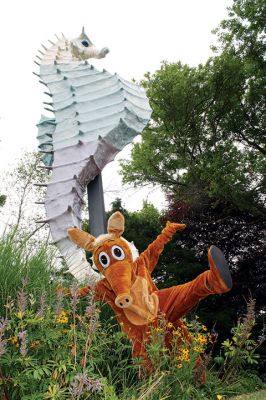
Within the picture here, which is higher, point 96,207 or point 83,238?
point 96,207

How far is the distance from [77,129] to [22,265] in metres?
2.48

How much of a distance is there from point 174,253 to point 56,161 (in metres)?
6.41

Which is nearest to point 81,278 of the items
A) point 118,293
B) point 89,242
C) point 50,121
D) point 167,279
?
point 89,242

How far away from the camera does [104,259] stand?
13.4ft

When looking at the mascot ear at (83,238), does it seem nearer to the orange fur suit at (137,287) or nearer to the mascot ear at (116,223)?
the orange fur suit at (137,287)

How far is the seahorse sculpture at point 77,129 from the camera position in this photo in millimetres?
5137

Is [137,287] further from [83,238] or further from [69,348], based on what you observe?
[69,348]

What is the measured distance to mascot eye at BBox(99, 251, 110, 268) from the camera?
4.06 m

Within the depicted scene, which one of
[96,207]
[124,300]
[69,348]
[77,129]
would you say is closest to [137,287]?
[124,300]

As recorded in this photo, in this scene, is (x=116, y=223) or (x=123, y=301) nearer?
(x=123, y=301)

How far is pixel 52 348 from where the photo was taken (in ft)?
9.43

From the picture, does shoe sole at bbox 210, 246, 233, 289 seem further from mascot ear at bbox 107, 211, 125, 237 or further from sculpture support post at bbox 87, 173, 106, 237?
sculpture support post at bbox 87, 173, 106, 237

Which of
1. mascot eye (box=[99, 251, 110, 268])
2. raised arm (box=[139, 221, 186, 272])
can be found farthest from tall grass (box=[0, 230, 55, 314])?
raised arm (box=[139, 221, 186, 272])

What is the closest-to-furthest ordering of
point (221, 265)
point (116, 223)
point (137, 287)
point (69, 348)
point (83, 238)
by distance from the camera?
point (69, 348) → point (221, 265) → point (137, 287) → point (116, 223) → point (83, 238)
